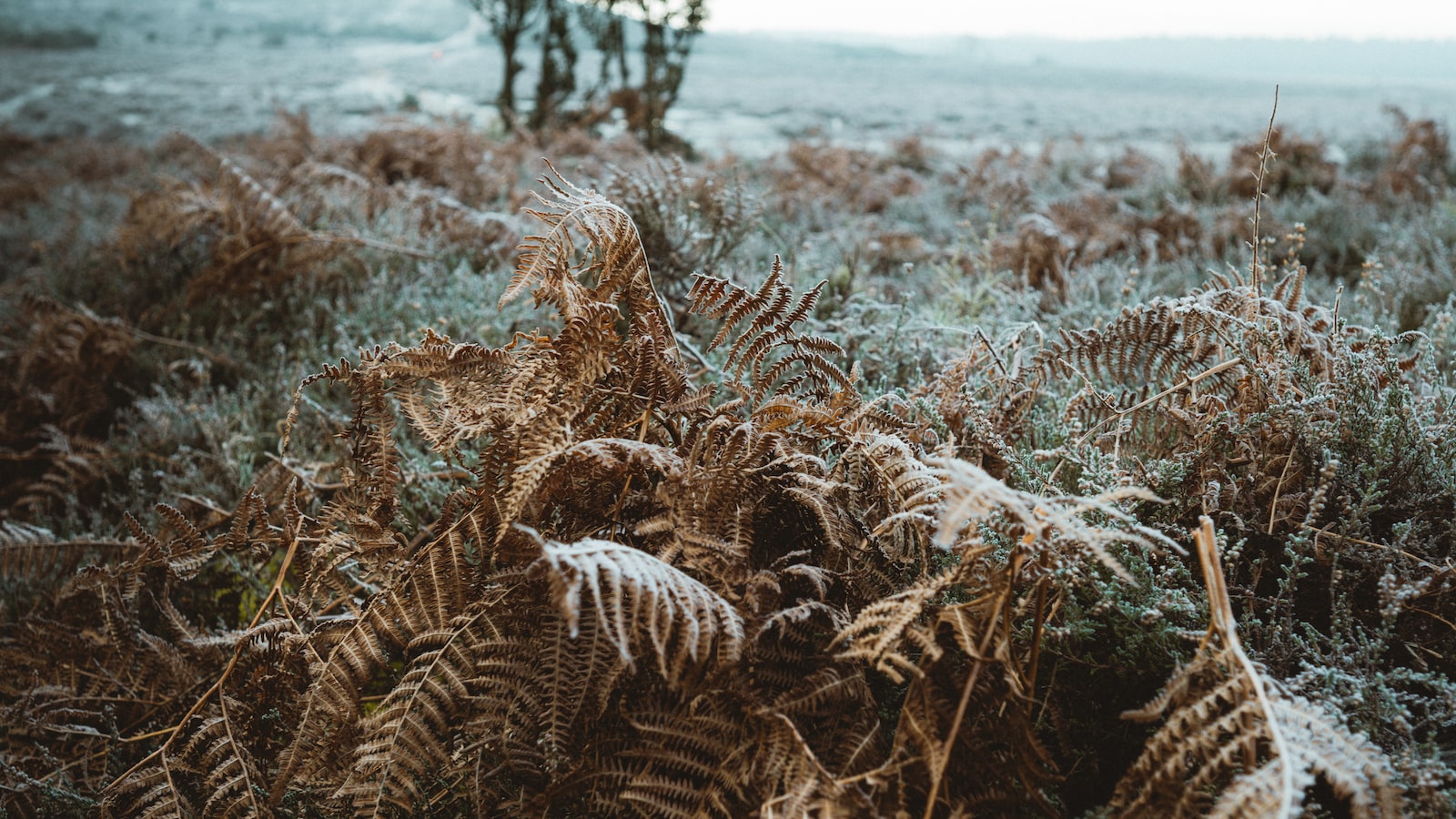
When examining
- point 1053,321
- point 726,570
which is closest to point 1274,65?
point 1053,321

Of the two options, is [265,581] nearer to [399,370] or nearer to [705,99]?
[399,370]

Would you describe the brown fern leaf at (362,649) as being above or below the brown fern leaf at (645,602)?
below

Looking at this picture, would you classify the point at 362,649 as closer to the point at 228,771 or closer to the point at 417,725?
the point at 417,725

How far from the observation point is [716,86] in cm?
1528

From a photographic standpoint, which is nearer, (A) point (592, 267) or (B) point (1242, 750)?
(B) point (1242, 750)

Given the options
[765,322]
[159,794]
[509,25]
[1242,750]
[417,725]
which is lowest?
[159,794]

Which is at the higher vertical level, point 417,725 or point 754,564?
point 754,564

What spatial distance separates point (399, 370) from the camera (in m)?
1.37

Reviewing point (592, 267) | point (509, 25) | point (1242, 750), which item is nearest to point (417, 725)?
point (592, 267)

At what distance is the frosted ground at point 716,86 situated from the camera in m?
9.73

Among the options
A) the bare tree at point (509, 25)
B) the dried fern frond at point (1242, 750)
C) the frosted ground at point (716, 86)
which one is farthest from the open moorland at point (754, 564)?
the bare tree at point (509, 25)

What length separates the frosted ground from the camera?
9.73 meters

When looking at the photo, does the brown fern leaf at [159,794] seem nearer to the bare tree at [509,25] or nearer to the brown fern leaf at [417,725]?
the brown fern leaf at [417,725]

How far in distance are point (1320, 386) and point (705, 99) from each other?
12770 millimetres
